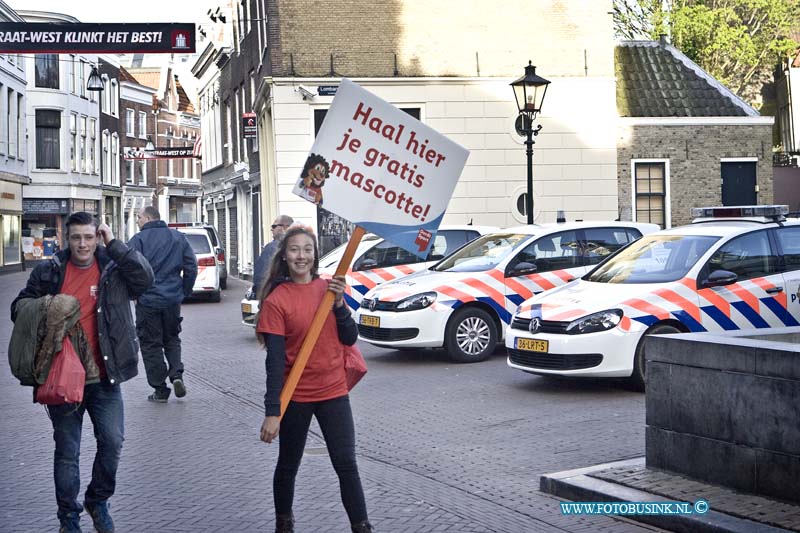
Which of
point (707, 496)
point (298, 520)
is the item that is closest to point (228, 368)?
point (298, 520)

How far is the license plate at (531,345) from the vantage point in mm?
10391

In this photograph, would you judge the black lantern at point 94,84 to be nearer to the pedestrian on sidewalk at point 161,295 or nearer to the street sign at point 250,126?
the street sign at point 250,126

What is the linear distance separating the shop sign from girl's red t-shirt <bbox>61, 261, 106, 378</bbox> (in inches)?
2029

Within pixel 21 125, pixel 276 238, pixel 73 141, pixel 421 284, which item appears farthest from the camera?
pixel 73 141

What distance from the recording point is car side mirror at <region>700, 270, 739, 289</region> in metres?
10.4

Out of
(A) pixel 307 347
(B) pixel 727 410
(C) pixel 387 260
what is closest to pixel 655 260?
(B) pixel 727 410

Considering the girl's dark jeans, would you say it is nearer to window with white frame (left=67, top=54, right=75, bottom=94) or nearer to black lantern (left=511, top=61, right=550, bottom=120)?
black lantern (left=511, top=61, right=550, bottom=120)

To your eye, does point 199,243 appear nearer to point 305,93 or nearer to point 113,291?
point 305,93

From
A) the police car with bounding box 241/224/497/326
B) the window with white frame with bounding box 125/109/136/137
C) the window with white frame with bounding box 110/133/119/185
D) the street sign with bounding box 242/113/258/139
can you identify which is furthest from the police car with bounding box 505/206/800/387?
the window with white frame with bounding box 125/109/136/137

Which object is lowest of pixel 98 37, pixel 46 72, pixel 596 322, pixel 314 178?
A: pixel 596 322

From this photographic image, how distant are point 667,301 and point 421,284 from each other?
3729 mm

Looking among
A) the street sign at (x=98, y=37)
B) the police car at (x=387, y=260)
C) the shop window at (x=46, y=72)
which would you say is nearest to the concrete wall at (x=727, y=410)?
the police car at (x=387, y=260)

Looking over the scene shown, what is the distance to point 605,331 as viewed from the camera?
10.2 m

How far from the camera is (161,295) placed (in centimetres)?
1070
